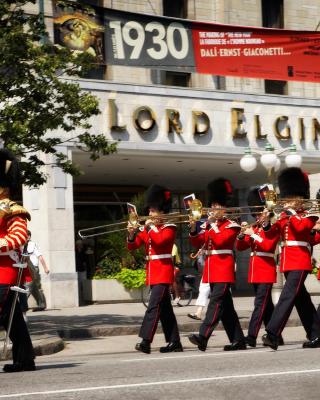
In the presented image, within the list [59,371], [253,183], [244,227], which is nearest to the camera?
[59,371]

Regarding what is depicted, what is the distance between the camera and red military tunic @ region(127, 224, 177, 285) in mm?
12391

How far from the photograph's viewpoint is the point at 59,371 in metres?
9.91

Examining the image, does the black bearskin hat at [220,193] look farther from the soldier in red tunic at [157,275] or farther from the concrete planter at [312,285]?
the concrete planter at [312,285]

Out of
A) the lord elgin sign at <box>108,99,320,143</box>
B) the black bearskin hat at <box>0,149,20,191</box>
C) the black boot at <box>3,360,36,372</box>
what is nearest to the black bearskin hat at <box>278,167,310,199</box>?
the black bearskin hat at <box>0,149,20,191</box>

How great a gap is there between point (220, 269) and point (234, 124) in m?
15.4

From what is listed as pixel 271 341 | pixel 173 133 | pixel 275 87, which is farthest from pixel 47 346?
pixel 275 87

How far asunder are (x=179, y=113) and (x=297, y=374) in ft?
59.3

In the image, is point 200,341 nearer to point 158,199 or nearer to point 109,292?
point 158,199

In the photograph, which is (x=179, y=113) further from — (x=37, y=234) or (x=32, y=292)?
(x=32, y=292)

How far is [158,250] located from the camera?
12508mm

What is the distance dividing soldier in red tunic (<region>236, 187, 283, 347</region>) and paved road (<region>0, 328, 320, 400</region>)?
3.32 ft

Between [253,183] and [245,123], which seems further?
[253,183]

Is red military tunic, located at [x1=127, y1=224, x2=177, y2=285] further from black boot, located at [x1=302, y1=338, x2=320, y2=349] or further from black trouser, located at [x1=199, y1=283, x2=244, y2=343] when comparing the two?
black boot, located at [x1=302, y1=338, x2=320, y2=349]

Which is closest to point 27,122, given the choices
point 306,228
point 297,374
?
point 306,228
